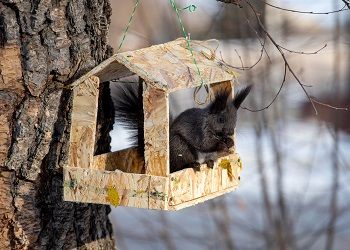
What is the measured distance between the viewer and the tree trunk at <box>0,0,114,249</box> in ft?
6.37

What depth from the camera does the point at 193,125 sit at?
221 centimetres

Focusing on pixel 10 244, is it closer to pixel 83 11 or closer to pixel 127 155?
pixel 127 155

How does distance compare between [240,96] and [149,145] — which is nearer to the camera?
[149,145]

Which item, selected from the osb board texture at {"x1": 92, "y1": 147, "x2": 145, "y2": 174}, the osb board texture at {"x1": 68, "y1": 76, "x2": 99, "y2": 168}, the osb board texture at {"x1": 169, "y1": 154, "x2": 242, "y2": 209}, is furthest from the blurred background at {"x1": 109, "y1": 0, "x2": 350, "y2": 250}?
the osb board texture at {"x1": 68, "y1": 76, "x2": 99, "y2": 168}

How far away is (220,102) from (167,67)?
0.29 meters

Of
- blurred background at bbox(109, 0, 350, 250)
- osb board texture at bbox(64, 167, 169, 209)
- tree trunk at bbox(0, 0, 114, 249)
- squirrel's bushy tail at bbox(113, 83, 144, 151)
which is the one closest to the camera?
osb board texture at bbox(64, 167, 169, 209)

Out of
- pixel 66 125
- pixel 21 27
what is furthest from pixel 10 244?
pixel 21 27

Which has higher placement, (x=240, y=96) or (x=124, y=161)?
(x=240, y=96)

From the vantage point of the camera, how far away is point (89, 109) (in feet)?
6.40

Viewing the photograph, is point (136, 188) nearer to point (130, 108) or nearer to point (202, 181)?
point (202, 181)

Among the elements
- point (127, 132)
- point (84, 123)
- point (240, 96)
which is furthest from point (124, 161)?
point (240, 96)

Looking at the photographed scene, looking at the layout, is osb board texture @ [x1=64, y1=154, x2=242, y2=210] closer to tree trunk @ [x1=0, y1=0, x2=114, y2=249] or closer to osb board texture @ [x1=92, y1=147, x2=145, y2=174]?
tree trunk @ [x1=0, y1=0, x2=114, y2=249]

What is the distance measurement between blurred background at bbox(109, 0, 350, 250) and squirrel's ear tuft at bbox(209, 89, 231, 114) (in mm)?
953

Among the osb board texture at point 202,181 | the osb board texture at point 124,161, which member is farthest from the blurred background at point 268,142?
the osb board texture at point 202,181
